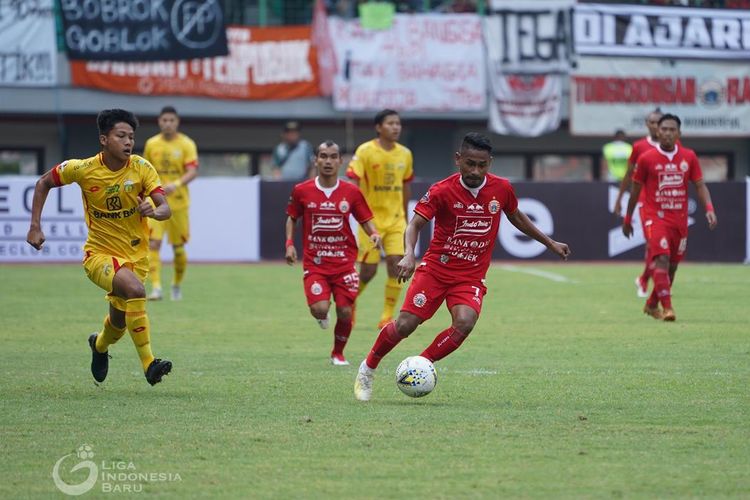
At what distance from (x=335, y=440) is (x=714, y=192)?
735 inches

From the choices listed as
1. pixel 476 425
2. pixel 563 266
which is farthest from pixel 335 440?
pixel 563 266

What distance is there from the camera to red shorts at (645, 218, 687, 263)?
14.8m

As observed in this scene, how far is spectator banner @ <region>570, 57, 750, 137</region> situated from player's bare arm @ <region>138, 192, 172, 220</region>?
2208cm

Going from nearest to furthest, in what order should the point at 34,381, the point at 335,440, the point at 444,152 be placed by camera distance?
the point at 335,440
the point at 34,381
the point at 444,152

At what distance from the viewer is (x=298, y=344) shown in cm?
1295

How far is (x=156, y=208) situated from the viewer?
31.1ft

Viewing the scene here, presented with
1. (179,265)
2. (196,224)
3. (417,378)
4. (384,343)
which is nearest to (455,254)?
(384,343)

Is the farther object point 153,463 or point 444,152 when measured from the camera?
point 444,152

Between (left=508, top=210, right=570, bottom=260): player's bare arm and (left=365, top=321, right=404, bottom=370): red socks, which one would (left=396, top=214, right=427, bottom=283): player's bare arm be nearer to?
(left=365, top=321, right=404, bottom=370): red socks

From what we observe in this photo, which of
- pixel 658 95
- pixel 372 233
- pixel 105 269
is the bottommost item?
pixel 658 95

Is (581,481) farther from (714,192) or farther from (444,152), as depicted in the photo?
(444,152)

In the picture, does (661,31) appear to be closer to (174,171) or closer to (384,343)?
(174,171)

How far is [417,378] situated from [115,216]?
98.4 inches

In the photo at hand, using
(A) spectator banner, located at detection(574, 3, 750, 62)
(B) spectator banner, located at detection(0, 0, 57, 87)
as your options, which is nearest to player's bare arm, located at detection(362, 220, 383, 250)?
(B) spectator banner, located at detection(0, 0, 57, 87)
